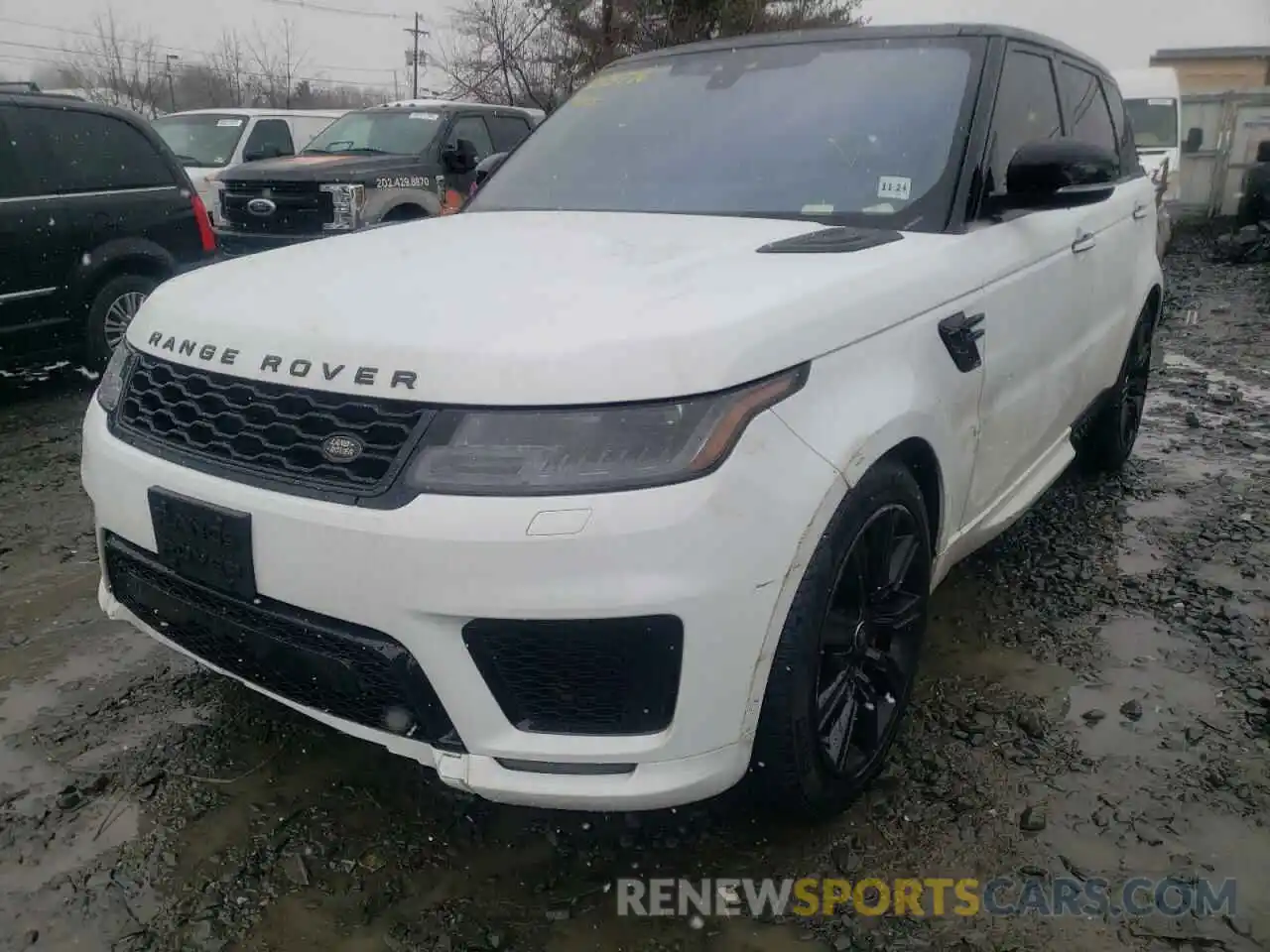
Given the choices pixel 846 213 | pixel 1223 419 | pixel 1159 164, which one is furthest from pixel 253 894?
pixel 1159 164

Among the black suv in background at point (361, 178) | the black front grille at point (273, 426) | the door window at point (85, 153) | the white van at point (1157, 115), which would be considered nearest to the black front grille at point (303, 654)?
the black front grille at point (273, 426)

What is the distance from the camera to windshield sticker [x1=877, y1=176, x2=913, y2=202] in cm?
262

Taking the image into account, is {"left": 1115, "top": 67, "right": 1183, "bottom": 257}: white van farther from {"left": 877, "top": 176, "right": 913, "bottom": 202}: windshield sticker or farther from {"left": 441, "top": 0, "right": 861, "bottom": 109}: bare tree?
{"left": 877, "top": 176, "right": 913, "bottom": 202}: windshield sticker

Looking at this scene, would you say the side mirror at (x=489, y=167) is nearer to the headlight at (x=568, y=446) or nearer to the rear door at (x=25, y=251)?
the headlight at (x=568, y=446)

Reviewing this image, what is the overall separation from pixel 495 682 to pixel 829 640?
2.45 ft

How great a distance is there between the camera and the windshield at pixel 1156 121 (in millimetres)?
13852

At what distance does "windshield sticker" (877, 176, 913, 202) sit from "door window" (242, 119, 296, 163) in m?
10.2

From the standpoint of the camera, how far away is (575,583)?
1.65m

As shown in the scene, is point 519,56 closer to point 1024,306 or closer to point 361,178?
point 361,178

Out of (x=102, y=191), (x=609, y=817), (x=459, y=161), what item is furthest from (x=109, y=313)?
(x=609, y=817)

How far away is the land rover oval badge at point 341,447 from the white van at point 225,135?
1059 centimetres

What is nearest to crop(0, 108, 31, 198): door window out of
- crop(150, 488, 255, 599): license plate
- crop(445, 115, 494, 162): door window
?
crop(150, 488, 255, 599): license plate

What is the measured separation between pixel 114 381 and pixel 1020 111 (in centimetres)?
267

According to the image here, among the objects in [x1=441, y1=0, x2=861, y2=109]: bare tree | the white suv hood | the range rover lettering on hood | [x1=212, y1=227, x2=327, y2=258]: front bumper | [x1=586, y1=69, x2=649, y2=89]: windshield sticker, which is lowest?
[x1=212, y1=227, x2=327, y2=258]: front bumper
